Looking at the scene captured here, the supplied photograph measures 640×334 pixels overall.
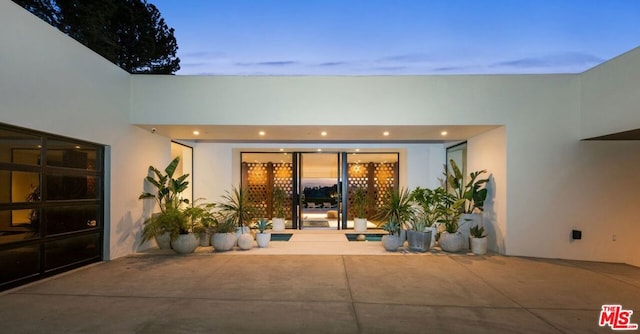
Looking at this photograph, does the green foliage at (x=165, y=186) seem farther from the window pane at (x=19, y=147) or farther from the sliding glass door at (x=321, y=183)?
the sliding glass door at (x=321, y=183)

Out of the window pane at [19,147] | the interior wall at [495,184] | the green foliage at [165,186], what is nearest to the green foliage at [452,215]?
the interior wall at [495,184]

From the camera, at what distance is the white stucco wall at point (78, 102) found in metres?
4.34

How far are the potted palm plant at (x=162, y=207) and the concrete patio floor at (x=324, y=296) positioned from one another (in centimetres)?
76

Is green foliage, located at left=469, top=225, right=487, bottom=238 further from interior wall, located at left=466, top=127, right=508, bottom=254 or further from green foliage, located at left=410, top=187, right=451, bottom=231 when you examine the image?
green foliage, located at left=410, top=187, right=451, bottom=231

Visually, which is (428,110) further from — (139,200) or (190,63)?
(190,63)

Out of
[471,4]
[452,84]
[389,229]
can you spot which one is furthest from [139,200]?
[471,4]

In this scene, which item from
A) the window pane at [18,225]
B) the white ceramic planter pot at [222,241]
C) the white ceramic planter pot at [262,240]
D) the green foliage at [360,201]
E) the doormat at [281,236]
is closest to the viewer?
the window pane at [18,225]

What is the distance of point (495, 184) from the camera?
23.4 ft

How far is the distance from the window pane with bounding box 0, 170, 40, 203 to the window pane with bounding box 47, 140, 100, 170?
0.38 metres

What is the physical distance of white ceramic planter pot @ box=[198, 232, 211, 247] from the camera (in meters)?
7.46

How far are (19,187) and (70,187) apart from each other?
96cm

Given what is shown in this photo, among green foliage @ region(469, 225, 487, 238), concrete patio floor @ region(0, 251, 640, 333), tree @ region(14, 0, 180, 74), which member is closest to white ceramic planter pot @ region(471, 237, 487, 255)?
green foliage @ region(469, 225, 487, 238)

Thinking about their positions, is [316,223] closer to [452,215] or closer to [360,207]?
[360,207]

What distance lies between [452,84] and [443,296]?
4046 millimetres
